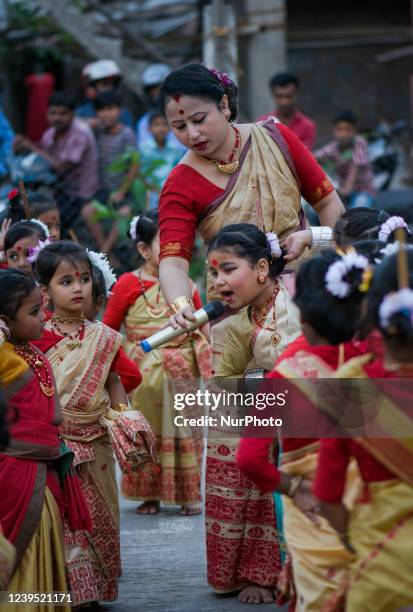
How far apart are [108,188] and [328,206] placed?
230 inches

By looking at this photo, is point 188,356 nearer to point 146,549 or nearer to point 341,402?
point 146,549

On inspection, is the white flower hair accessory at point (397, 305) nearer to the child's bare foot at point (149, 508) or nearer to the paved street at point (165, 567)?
the paved street at point (165, 567)

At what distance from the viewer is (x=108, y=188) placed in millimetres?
10984

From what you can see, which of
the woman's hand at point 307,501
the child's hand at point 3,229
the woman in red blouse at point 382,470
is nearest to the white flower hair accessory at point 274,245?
the woman's hand at point 307,501

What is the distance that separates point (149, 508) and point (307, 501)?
3247 millimetres

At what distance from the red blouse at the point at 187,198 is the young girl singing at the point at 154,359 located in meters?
1.64

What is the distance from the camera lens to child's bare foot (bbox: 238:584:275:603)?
16.7 ft

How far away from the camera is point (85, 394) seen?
16.8ft

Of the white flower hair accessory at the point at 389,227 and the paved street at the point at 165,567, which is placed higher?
the white flower hair accessory at the point at 389,227

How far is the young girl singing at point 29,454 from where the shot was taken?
4375 millimetres

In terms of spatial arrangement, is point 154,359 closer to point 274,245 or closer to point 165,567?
point 165,567

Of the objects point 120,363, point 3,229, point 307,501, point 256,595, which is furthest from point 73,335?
point 307,501

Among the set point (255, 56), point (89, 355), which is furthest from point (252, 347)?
point (255, 56)

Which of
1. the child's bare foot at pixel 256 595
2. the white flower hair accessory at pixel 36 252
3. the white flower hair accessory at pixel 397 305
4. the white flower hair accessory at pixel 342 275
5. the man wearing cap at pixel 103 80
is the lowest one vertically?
the child's bare foot at pixel 256 595
